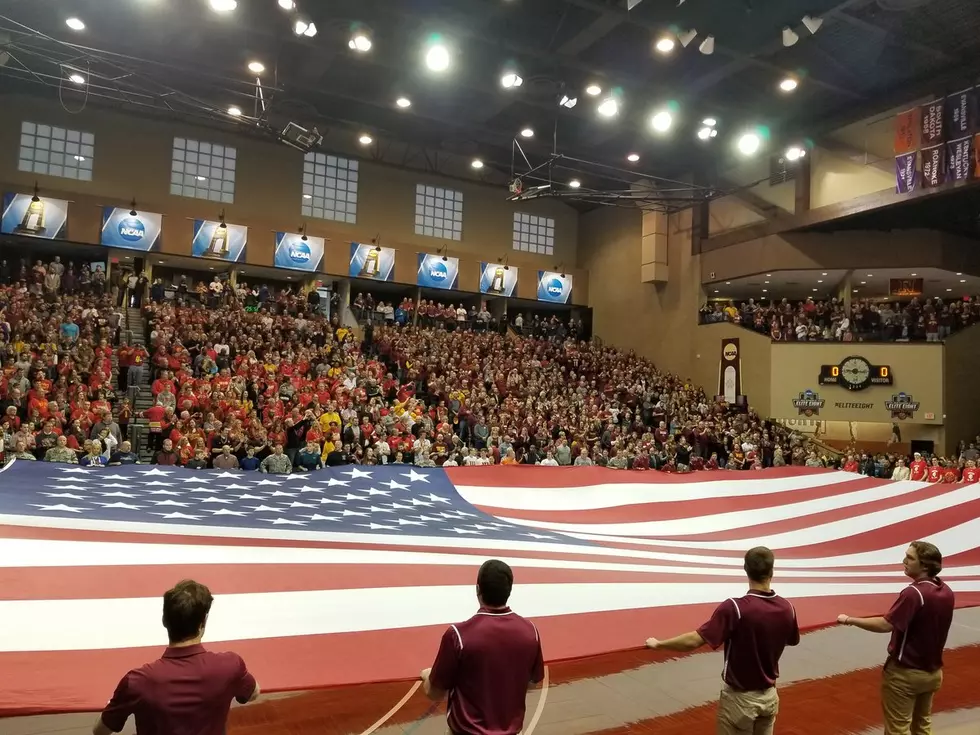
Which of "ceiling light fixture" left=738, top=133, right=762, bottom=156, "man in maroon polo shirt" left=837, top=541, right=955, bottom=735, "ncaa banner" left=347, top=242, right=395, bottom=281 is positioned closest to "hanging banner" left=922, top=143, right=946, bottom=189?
"ceiling light fixture" left=738, top=133, right=762, bottom=156

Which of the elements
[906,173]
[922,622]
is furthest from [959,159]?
[922,622]

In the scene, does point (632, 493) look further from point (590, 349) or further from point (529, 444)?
point (590, 349)

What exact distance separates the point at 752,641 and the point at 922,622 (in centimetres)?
102

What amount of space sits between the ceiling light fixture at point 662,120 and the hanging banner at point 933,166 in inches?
221

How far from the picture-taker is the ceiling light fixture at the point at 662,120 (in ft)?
54.2

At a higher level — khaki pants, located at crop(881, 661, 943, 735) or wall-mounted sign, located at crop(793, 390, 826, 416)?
wall-mounted sign, located at crop(793, 390, 826, 416)

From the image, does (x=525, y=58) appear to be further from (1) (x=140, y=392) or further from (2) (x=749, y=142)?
(1) (x=140, y=392)

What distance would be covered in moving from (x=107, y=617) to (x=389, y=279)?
2027 centimetres

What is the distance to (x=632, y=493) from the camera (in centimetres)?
834

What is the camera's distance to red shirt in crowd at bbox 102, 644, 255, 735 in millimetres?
1812

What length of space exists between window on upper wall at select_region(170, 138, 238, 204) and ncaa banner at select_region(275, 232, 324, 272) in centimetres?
210

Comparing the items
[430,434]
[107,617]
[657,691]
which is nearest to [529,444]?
[430,434]

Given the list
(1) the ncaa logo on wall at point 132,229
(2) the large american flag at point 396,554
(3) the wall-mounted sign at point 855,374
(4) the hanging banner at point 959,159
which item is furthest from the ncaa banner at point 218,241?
(4) the hanging banner at point 959,159

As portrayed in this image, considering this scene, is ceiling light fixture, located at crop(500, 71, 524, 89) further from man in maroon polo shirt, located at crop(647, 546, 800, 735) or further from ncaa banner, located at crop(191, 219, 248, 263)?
man in maroon polo shirt, located at crop(647, 546, 800, 735)
